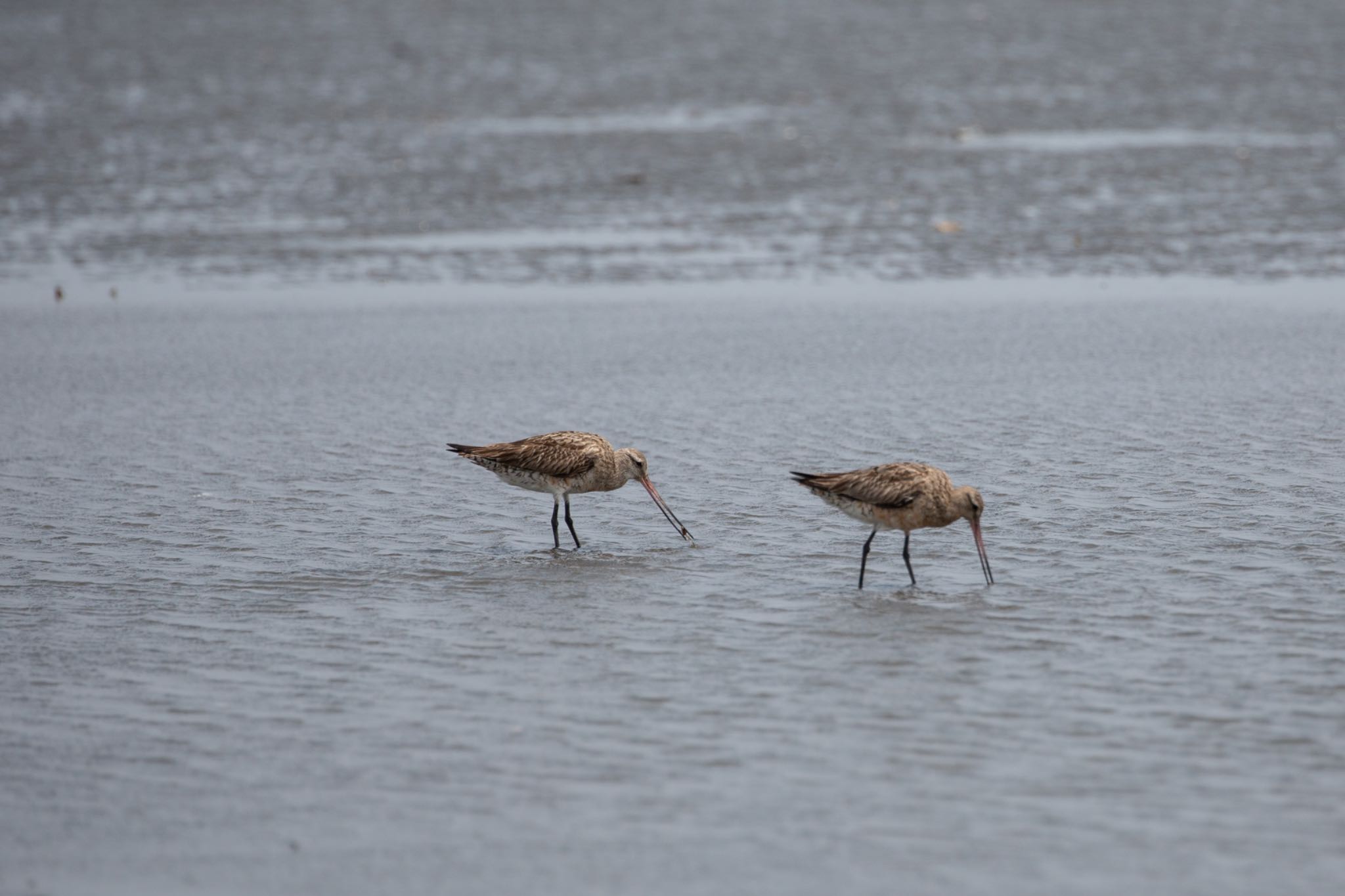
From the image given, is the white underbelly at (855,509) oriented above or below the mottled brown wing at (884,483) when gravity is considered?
below

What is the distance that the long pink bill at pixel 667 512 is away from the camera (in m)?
9.07

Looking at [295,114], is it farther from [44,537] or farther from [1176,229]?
[44,537]

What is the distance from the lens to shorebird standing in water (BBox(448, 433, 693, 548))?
370 inches

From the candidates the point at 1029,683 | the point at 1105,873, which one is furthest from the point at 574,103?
the point at 1105,873

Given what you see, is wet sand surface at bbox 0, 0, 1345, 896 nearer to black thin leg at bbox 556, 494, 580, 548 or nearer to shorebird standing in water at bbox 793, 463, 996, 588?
black thin leg at bbox 556, 494, 580, 548

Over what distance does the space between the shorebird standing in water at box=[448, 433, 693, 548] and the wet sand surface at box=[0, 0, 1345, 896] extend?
276 millimetres

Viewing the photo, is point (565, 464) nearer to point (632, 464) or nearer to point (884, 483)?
point (632, 464)

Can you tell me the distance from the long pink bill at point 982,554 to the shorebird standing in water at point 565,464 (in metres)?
1.70

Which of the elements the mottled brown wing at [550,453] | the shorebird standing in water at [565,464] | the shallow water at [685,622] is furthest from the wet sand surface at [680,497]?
the mottled brown wing at [550,453]

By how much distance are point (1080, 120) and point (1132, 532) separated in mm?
15730

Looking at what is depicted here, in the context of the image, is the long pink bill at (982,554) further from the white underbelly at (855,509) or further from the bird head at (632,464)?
the bird head at (632,464)

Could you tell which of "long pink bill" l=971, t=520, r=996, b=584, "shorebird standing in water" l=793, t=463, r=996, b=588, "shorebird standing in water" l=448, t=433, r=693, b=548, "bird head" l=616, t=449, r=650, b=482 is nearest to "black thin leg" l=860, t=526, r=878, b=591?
"shorebird standing in water" l=793, t=463, r=996, b=588

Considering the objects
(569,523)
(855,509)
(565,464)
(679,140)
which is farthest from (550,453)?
(679,140)

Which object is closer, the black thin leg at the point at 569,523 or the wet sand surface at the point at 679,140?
the black thin leg at the point at 569,523
